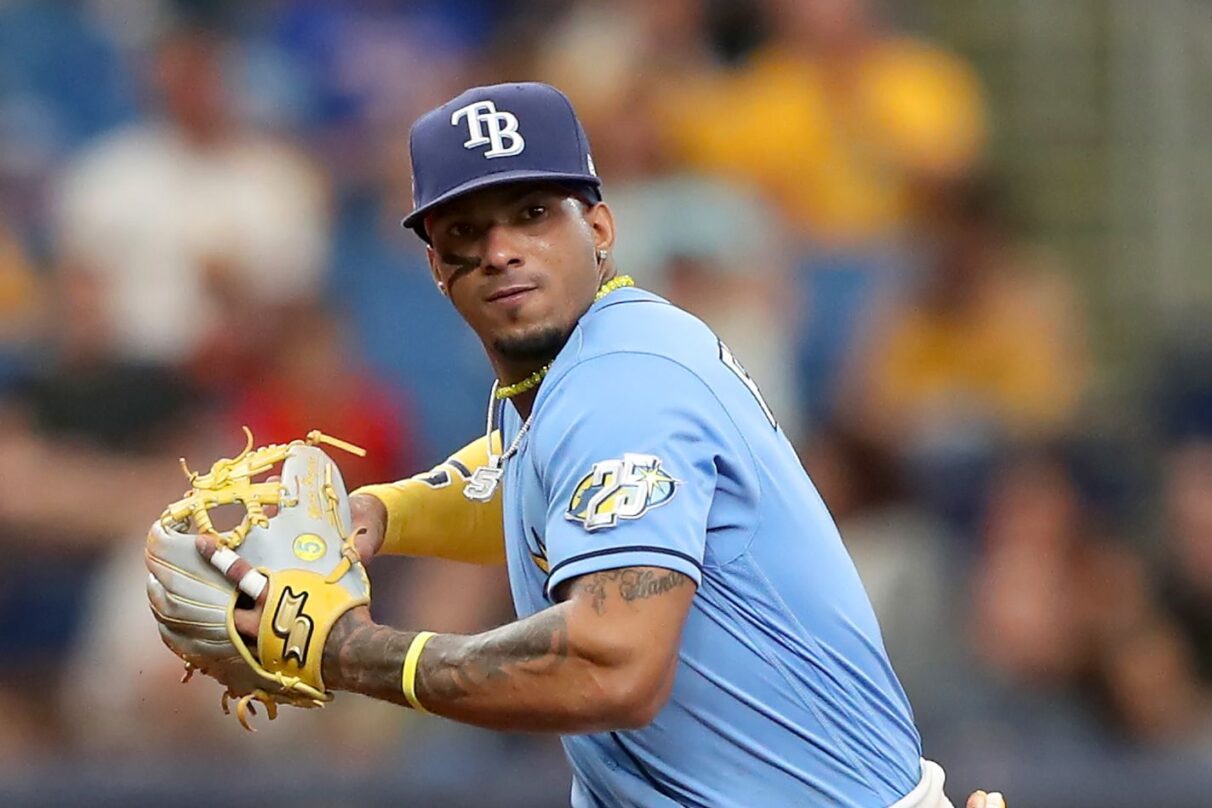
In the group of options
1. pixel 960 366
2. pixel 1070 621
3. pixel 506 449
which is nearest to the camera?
pixel 506 449

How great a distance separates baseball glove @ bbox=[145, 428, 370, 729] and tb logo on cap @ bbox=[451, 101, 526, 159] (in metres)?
0.74

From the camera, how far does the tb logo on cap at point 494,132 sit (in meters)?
3.75

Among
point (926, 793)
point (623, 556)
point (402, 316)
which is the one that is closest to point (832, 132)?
point (402, 316)

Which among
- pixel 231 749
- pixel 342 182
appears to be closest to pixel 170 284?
pixel 342 182

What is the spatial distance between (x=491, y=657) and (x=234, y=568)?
1.79 feet

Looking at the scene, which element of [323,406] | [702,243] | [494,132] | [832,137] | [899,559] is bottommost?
[494,132]

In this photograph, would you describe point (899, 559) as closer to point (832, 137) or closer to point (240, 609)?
point (832, 137)

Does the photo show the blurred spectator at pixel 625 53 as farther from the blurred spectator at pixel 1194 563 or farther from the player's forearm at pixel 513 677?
the player's forearm at pixel 513 677

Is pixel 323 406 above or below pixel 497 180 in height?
above

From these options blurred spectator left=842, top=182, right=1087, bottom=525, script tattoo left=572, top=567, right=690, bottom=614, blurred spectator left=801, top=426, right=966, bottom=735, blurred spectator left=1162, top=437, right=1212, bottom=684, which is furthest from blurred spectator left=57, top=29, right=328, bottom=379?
script tattoo left=572, top=567, right=690, bottom=614

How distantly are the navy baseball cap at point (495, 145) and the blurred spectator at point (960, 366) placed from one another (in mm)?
4445

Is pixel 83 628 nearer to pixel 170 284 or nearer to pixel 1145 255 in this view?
pixel 170 284

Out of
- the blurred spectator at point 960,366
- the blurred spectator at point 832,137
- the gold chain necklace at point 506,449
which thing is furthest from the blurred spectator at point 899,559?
the gold chain necklace at point 506,449

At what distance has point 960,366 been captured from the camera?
857cm
